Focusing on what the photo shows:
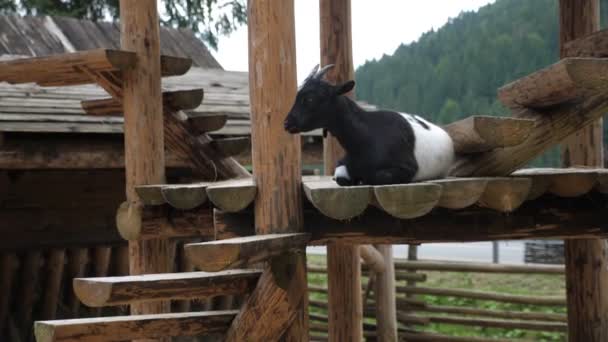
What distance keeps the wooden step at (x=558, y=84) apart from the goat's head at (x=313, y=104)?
982 millimetres

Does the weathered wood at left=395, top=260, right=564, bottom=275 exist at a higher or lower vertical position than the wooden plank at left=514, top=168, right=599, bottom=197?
lower

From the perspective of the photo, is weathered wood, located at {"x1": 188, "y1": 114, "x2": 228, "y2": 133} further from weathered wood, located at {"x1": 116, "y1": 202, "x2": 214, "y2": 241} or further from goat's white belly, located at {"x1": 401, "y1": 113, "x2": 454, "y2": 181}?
goat's white belly, located at {"x1": 401, "y1": 113, "x2": 454, "y2": 181}

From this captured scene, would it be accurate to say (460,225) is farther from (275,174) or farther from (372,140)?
(275,174)

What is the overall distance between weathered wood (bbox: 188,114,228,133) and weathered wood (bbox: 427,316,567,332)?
21.3ft

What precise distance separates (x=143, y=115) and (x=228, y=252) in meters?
2.63

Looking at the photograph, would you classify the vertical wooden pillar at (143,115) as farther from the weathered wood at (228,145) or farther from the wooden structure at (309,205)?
the wooden structure at (309,205)

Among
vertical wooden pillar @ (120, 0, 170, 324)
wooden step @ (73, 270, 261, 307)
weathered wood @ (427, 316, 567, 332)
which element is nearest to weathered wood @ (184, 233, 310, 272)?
wooden step @ (73, 270, 261, 307)

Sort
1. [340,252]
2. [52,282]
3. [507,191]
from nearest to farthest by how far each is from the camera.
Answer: [507,191]
[340,252]
[52,282]

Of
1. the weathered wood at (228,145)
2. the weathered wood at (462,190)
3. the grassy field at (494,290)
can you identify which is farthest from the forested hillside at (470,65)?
the weathered wood at (462,190)

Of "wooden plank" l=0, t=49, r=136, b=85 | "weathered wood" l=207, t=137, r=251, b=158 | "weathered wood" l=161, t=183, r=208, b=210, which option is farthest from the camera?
"weathered wood" l=207, t=137, r=251, b=158

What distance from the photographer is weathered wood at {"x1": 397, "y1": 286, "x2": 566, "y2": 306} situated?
38.4 feet

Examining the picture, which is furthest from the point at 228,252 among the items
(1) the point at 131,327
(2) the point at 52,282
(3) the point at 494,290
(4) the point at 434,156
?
(3) the point at 494,290

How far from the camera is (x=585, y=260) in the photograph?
6234 mm

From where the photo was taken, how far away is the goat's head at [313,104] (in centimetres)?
438
